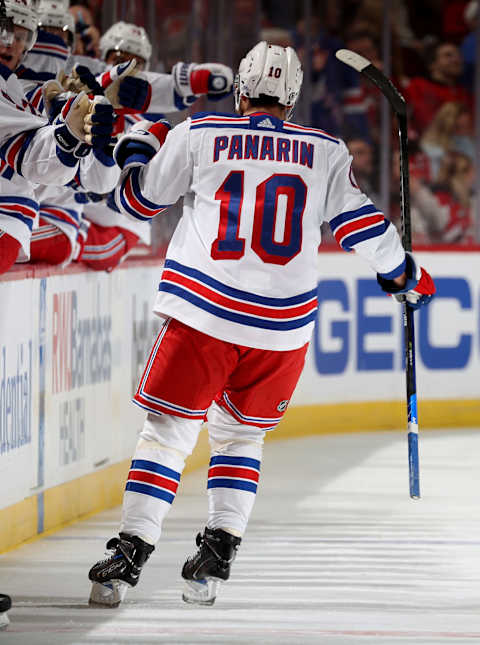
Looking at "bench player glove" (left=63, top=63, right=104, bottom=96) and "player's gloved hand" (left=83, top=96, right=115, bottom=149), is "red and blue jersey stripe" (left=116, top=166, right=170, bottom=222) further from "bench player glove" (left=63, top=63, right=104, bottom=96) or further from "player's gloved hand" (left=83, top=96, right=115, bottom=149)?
"bench player glove" (left=63, top=63, right=104, bottom=96)

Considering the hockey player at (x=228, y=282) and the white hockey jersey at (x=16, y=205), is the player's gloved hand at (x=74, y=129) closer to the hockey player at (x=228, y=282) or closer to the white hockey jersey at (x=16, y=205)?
the hockey player at (x=228, y=282)

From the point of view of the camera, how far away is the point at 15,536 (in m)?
4.01

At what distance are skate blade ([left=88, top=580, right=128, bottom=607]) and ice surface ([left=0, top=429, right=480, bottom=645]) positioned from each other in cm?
2

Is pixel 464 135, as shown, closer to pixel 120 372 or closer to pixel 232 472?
pixel 120 372

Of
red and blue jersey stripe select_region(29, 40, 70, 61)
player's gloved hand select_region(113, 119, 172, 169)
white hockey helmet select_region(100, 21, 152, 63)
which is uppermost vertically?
white hockey helmet select_region(100, 21, 152, 63)

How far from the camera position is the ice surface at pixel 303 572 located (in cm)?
308

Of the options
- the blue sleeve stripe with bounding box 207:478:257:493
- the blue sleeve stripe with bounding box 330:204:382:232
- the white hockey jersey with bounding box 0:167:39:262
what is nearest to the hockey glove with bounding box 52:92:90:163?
the white hockey jersey with bounding box 0:167:39:262

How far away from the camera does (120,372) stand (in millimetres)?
4879

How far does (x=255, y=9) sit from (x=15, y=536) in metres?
3.91

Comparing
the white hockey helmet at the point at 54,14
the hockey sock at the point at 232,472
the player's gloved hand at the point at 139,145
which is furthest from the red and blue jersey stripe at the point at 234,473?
the white hockey helmet at the point at 54,14

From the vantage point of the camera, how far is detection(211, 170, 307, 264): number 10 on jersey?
3.17 meters

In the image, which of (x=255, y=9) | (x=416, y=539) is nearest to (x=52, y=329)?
(x=416, y=539)

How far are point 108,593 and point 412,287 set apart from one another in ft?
3.59

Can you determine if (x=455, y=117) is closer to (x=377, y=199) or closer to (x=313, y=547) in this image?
(x=377, y=199)
